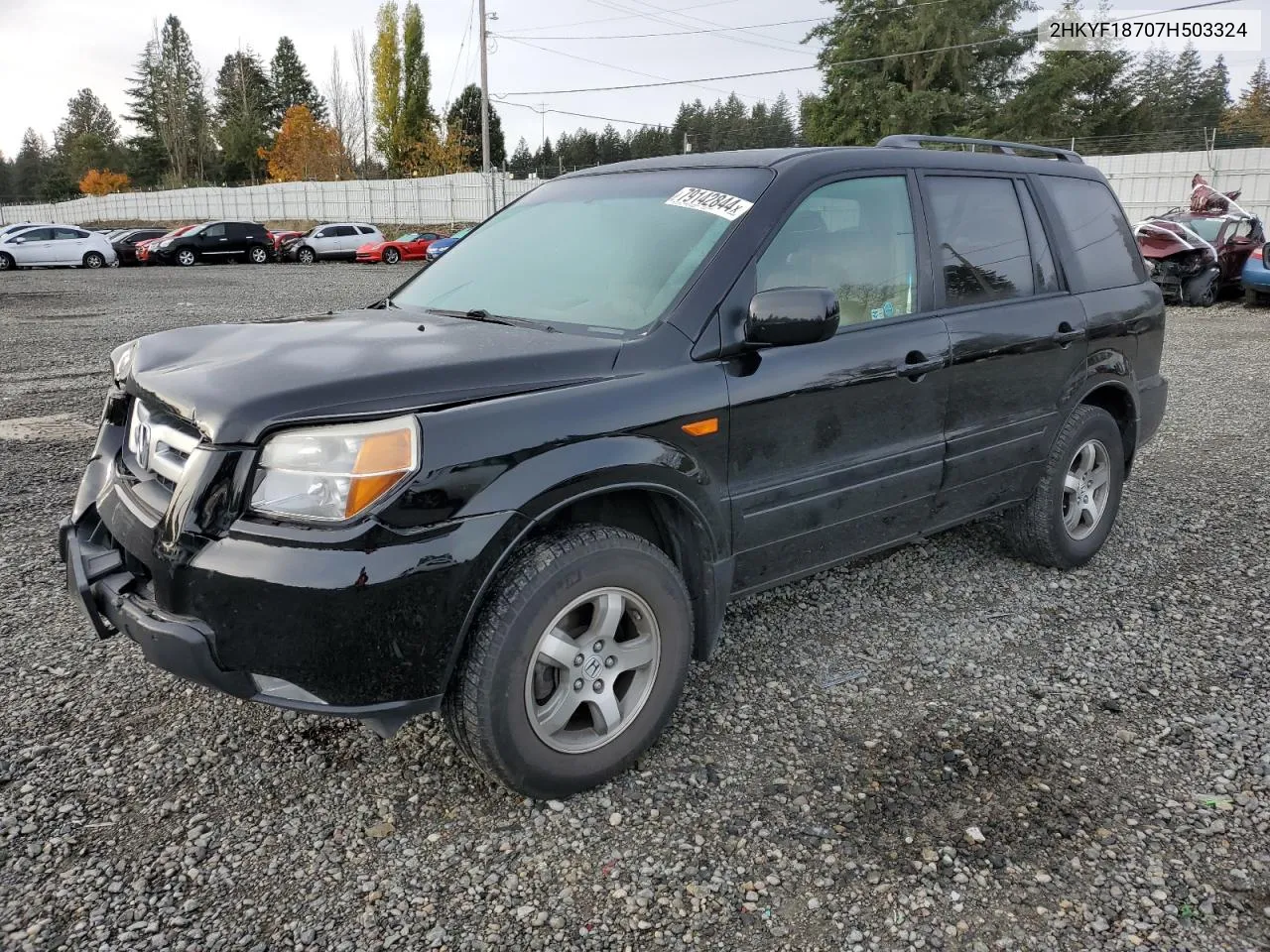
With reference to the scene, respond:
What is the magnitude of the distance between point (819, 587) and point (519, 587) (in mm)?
2192

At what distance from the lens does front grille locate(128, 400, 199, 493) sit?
8.34 feet

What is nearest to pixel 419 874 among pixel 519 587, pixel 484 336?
pixel 519 587

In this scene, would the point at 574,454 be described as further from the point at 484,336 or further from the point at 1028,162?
the point at 1028,162

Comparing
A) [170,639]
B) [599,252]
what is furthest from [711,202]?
[170,639]

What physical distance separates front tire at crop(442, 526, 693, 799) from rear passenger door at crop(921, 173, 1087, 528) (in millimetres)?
1507

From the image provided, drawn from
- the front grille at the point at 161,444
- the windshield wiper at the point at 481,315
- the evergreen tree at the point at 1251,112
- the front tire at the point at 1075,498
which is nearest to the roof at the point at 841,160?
the windshield wiper at the point at 481,315

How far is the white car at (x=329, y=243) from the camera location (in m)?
33.4

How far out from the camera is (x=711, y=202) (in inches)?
127

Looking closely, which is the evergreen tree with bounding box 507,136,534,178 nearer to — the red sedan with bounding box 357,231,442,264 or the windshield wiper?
the red sedan with bounding box 357,231,442,264

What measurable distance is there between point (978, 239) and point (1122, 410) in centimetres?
143

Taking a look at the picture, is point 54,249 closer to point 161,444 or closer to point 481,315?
point 481,315

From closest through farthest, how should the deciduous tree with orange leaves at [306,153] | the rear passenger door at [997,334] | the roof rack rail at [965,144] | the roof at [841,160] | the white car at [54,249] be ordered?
1. the roof at [841,160]
2. the rear passenger door at [997,334]
3. the roof rack rail at [965,144]
4. the white car at [54,249]
5. the deciduous tree with orange leaves at [306,153]

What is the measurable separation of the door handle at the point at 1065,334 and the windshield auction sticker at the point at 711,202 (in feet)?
5.74

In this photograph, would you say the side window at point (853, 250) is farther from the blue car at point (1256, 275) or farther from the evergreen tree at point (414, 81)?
the evergreen tree at point (414, 81)
